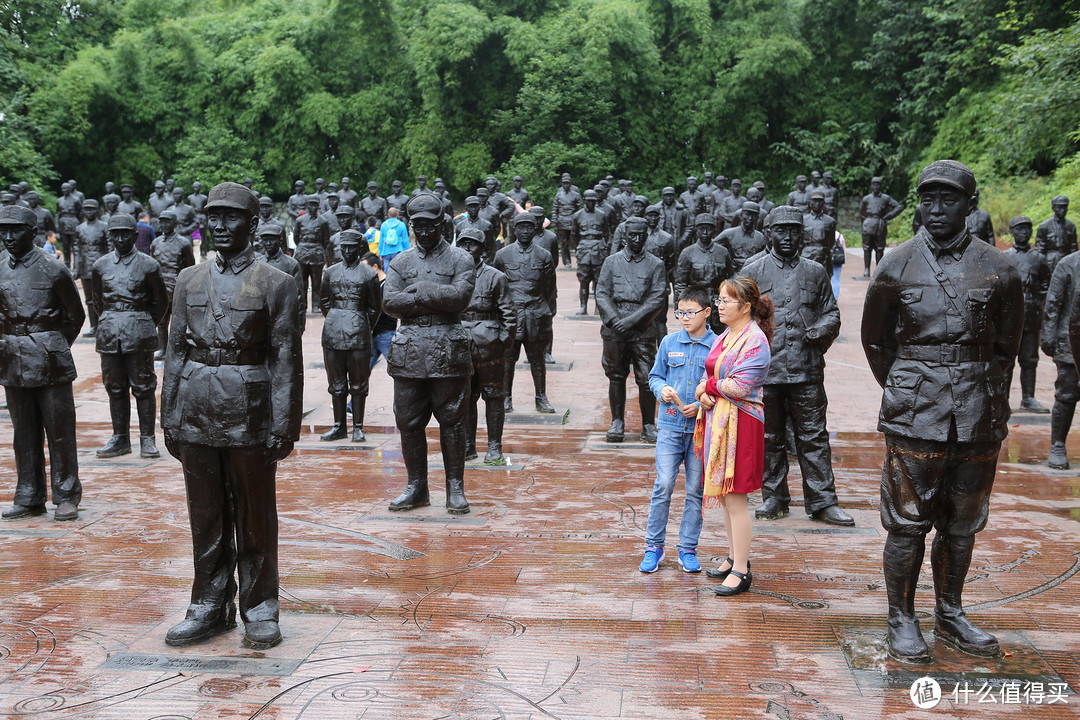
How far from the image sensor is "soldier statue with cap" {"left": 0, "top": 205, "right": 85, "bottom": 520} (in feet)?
23.3

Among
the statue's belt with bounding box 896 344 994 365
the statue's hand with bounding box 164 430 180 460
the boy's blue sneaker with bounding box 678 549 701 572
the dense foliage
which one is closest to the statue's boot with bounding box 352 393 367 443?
the boy's blue sneaker with bounding box 678 549 701 572

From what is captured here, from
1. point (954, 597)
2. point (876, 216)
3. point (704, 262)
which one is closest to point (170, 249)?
point (704, 262)

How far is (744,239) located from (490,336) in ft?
20.5

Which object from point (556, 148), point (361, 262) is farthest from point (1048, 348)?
point (556, 148)

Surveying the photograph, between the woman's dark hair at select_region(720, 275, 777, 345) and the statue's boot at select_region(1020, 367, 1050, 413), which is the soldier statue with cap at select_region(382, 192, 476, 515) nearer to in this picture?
the woman's dark hair at select_region(720, 275, 777, 345)

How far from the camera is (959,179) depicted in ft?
15.3

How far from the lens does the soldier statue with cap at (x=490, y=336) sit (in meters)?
8.91

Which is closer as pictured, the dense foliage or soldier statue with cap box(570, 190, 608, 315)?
soldier statue with cap box(570, 190, 608, 315)

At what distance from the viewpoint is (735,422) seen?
18.8ft

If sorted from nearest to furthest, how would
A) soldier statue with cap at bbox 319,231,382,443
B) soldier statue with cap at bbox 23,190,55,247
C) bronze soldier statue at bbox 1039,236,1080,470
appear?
bronze soldier statue at bbox 1039,236,1080,470, soldier statue with cap at bbox 319,231,382,443, soldier statue with cap at bbox 23,190,55,247

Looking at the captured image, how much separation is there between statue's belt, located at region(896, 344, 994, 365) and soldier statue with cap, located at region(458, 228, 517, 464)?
4489 mm

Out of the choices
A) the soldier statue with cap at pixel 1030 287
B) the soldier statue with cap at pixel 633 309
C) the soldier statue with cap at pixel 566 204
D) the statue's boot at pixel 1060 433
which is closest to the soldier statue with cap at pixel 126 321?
the soldier statue with cap at pixel 633 309

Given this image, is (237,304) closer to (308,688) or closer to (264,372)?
(264,372)

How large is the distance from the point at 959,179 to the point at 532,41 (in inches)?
1099
